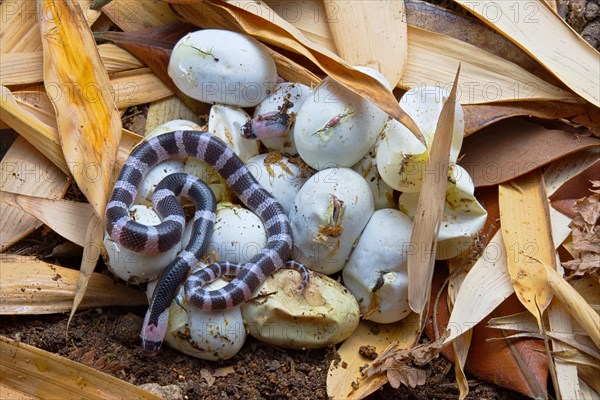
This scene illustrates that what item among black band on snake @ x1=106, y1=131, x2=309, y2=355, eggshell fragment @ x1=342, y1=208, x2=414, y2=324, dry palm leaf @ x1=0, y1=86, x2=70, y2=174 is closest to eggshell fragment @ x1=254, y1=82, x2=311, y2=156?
black band on snake @ x1=106, y1=131, x2=309, y2=355

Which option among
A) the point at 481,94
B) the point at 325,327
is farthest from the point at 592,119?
the point at 325,327

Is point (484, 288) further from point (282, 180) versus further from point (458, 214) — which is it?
point (282, 180)

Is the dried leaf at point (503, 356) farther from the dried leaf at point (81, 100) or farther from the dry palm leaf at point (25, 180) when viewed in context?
the dry palm leaf at point (25, 180)

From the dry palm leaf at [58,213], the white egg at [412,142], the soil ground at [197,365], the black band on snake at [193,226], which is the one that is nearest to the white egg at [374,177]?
the white egg at [412,142]

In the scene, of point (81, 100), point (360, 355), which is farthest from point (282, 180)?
point (81, 100)

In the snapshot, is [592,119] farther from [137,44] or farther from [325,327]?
[137,44]

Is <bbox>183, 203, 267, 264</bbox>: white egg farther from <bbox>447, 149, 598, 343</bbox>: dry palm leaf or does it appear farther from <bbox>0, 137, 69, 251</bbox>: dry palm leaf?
<bbox>447, 149, 598, 343</bbox>: dry palm leaf

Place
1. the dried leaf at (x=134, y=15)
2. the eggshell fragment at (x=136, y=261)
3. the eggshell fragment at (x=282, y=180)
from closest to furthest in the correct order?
the eggshell fragment at (x=136, y=261) < the eggshell fragment at (x=282, y=180) < the dried leaf at (x=134, y=15)
